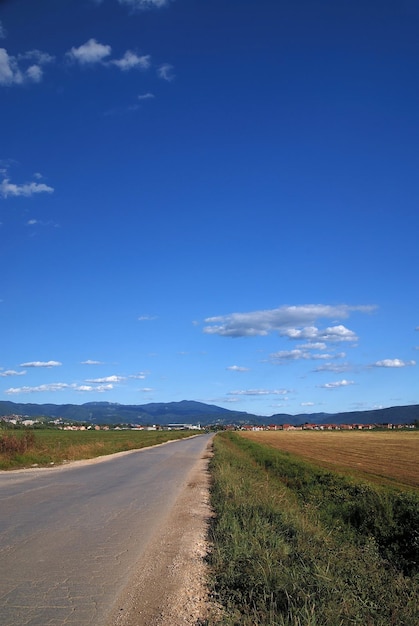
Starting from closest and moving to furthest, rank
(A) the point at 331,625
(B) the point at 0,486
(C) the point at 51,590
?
(A) the point at 331,625 → (C) the point at 51,590 → (B) the point at 0,486

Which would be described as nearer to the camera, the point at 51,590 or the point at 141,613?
the point at 141,613

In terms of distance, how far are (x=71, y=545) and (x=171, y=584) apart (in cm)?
260

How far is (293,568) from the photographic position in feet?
21.2

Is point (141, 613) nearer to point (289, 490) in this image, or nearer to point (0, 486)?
point (0, 486)

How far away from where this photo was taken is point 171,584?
6.89 metres

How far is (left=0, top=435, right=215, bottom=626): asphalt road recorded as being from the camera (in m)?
5.81

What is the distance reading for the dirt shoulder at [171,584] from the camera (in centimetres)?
565

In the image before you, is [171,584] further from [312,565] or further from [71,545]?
[71,545]

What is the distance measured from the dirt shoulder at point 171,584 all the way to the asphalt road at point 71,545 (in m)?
0.19

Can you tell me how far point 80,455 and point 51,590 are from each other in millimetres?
31258

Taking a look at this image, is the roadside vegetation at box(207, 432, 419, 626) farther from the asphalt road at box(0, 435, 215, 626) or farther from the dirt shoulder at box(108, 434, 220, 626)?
the asphalt road at box(0, 435, 215, 626)

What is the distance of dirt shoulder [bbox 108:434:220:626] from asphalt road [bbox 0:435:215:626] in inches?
7.4

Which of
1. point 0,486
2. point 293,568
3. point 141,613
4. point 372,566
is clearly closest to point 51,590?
point 141,613

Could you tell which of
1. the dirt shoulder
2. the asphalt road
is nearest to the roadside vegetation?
the dirt shoulder
